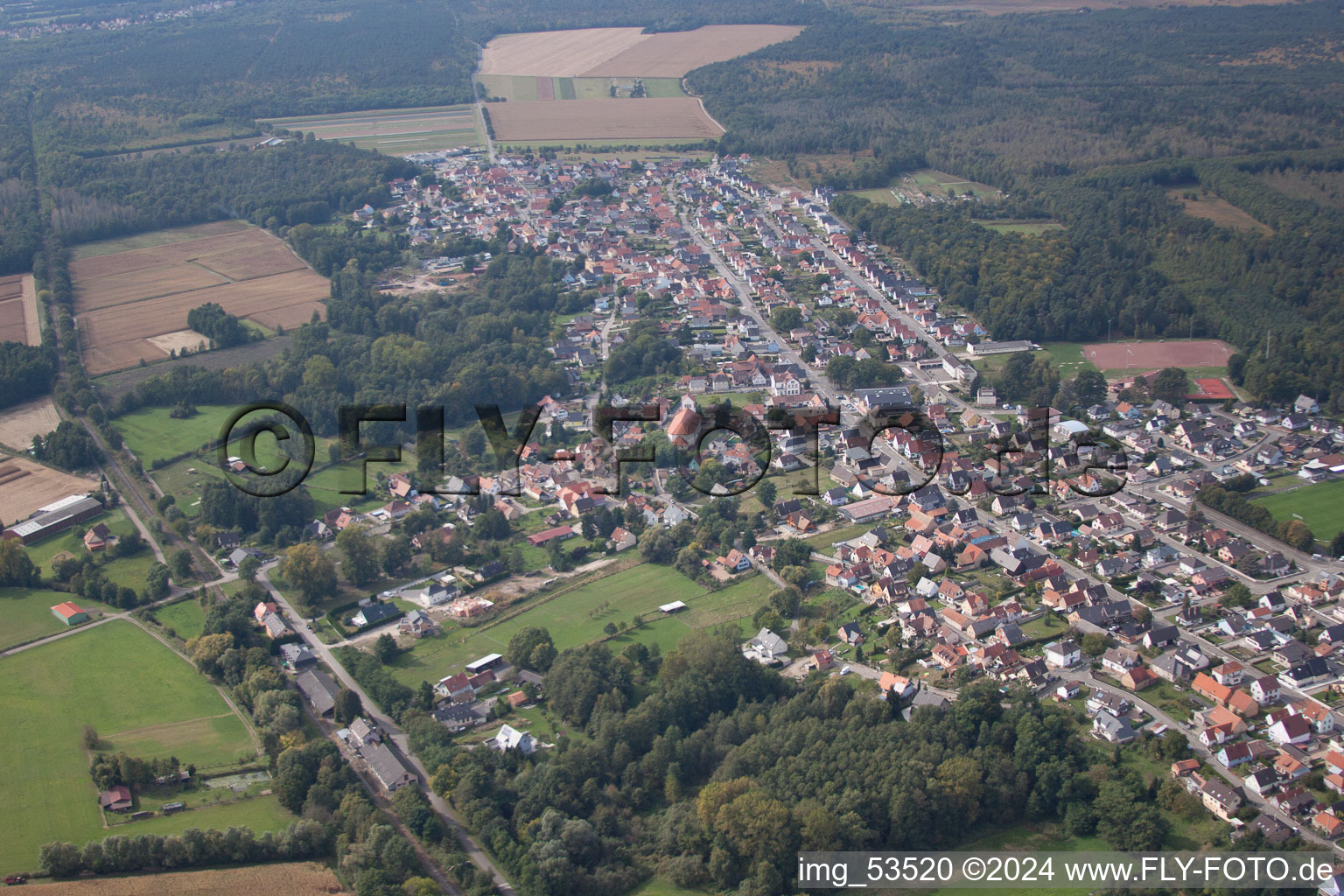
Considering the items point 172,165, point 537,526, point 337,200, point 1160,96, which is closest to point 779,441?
point 537,526

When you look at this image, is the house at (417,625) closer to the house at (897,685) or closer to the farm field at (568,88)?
the house at (897,685)

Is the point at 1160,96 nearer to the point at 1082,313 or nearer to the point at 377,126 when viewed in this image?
the point at 1082,313

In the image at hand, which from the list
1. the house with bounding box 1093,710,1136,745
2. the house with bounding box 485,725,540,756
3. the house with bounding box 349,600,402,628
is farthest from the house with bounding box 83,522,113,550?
the house with bounding box 1093,710,1136,745

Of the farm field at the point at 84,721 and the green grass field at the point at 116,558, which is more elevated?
the green grass field at the point at 116,558

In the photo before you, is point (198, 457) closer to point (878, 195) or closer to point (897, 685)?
point (897, 685)

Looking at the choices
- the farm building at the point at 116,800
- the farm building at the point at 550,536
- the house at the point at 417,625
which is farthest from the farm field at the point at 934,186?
the farm building at the point at 116,800

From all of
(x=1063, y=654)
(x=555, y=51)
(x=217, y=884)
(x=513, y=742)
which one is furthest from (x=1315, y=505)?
(x=555, y=51)

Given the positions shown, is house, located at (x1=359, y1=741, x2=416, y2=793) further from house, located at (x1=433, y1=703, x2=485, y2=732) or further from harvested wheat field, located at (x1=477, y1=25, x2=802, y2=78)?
harvested wheat field, located at (x1=477, y1=25, x2=802, y2=78)
